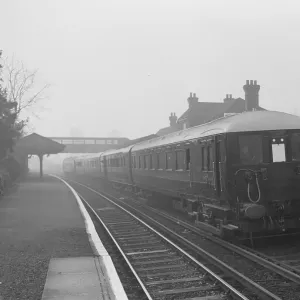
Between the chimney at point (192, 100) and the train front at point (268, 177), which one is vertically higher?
the chimney at point (192, 100)

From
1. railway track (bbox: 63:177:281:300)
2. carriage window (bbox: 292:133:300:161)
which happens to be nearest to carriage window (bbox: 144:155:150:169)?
railway track (bbox: 63:177:281:300)

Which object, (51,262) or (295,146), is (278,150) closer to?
(295,146)

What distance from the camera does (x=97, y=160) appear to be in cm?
3484

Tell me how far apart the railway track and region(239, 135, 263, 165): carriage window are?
2.21 metres

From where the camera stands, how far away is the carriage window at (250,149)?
8.37m

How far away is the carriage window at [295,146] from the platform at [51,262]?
460cm

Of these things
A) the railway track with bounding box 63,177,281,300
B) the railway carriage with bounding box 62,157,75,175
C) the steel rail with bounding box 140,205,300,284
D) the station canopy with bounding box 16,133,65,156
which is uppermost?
the station canopy with bounding box 16,133,65,156

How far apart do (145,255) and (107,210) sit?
869 cm

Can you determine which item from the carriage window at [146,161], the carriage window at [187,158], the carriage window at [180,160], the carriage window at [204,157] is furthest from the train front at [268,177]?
the carriage window at [146,161]

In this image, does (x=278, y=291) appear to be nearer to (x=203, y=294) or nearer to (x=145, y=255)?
(x=203, y=294)

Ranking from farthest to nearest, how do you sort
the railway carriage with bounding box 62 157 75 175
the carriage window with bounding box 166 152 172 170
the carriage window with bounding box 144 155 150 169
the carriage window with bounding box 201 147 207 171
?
1. the railway carriage with bounding box 62 157 75 175
2. the carriage window with bounding box 144 155 150 169
3. the carriage window with bounding box 166 152 172 170
4. the carriage window with bounding box 201 147 207 171

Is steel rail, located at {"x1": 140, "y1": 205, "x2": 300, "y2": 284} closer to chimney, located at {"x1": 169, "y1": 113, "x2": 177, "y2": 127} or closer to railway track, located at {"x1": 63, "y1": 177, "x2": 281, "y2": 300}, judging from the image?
railway track, located at {"x1": 63, "y1": 177, "x2": 281, "y2": 300}

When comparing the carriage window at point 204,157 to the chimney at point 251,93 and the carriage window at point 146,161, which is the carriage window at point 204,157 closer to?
the carriage window at point 146,161

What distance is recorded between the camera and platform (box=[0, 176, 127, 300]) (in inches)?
228
